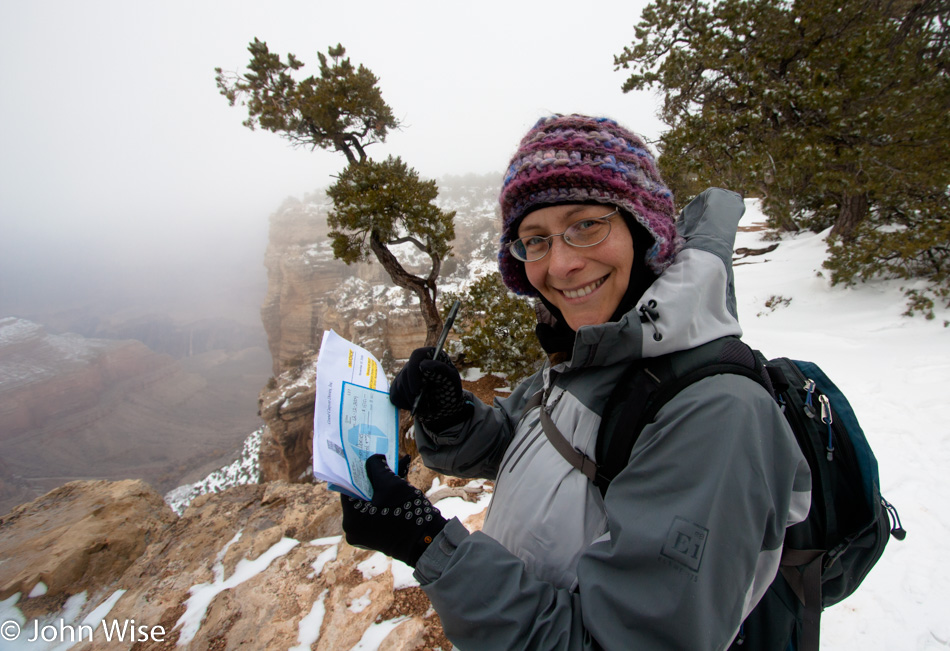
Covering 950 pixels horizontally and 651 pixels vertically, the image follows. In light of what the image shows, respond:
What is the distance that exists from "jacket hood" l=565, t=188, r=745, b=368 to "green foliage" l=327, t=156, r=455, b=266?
6980mm

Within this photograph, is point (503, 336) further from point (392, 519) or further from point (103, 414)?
point (103, 414)

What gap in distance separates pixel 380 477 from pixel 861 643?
9.97ft

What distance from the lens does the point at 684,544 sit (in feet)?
2.53

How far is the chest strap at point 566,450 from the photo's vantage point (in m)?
1.06

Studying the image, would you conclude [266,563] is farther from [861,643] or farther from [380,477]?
[861,643]

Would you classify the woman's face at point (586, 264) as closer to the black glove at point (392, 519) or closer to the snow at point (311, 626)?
the black glove at point (392, 519)

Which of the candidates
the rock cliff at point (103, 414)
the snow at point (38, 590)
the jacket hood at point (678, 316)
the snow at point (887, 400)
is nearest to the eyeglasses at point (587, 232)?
the jacket hood at point (678, 316)

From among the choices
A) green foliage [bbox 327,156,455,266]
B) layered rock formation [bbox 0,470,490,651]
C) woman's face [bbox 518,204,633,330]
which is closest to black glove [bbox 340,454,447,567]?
woman's face [bbox 518,204,633,330]

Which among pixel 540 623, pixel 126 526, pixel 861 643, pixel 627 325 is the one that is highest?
pixel 627 325

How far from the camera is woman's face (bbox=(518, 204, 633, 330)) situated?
1.24m

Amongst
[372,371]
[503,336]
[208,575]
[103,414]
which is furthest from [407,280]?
[103,414]

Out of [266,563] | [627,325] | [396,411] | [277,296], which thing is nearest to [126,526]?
[266,563]

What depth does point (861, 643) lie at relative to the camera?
2.11 m

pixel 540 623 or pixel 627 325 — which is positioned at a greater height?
pixel 627 325
